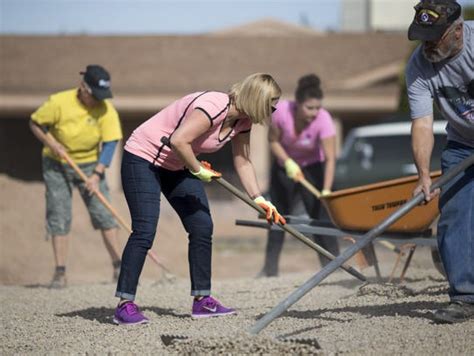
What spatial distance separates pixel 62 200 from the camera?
28.0 ft

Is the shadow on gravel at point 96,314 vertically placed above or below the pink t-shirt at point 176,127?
below

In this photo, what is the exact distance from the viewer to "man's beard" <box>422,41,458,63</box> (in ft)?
17.0

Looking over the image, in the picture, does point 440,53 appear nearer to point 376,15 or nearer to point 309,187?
point 309,187

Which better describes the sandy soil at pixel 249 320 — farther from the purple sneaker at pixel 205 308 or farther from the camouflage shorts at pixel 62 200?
the camouflage shorts at pixel 62 200

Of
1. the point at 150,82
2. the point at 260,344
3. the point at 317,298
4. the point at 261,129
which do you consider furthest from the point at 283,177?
the point at 150,82

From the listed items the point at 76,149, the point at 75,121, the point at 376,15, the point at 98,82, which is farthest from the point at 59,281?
the point at 376,15

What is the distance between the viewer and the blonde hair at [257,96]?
5.25 meters

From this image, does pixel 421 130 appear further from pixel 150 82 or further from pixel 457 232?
pixel 150 82

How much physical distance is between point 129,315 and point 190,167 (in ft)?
3.53

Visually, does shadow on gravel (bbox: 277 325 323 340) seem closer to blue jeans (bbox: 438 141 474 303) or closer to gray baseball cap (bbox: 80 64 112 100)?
blue jeans (bbox: 438 141 474 303)

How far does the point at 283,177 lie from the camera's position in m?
8.72

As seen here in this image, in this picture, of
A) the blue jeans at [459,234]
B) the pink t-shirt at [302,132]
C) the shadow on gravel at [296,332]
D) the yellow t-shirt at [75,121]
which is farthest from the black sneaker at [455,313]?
the yellow t-shirt at [75,121]

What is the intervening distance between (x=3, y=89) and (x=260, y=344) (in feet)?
62.1

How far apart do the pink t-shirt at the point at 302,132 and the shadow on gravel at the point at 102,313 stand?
255cm
